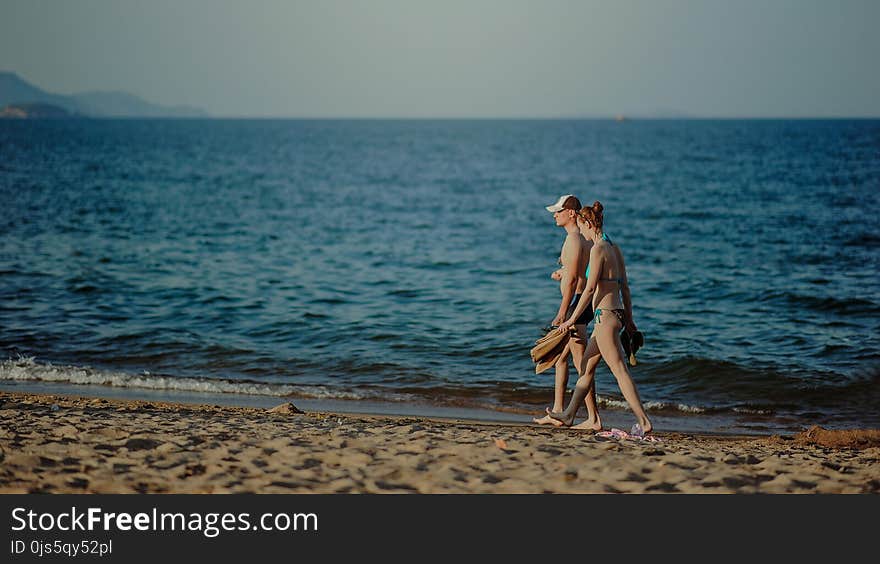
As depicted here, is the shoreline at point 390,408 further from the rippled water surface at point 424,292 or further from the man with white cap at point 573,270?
the man with white cap at point 573,270

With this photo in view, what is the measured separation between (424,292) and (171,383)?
7411 millimetres

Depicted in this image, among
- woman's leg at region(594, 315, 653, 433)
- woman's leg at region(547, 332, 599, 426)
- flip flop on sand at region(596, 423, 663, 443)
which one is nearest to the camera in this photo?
woman's leg at region(594, 315, 653, 433)

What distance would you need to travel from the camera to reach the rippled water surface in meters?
11.2

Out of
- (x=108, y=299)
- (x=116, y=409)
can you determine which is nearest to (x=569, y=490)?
(x=116, y=409)

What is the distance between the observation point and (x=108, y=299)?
15852 mm

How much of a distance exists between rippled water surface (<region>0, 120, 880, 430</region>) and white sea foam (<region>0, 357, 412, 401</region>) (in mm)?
43

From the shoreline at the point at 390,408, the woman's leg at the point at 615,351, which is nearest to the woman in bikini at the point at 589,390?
the woman's leg at the point at 615,351

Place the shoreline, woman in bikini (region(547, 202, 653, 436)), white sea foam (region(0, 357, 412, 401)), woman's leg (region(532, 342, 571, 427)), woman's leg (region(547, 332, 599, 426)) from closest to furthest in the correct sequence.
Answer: woman in bikini (region(547, 202, 653, 436))
woman's leg (region(547, 332, 599, 426))
woman's leg (region(532, 342, 571, 427))
the shoreline
white sea foam (region(0, 357, 412, 401))

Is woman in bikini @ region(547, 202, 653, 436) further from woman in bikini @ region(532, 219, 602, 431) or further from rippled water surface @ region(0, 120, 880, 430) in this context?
rippled water surface @ region(0, 120, 880, 430)

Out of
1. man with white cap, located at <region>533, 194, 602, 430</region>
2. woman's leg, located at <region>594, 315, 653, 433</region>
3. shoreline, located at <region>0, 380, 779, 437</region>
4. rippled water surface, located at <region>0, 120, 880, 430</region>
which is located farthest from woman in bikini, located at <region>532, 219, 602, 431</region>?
rippled water surface, located at <region>0, 120, 880, 430</region>

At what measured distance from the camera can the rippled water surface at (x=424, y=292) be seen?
11.2 m

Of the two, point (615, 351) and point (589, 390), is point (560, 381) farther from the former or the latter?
point (615, 351)

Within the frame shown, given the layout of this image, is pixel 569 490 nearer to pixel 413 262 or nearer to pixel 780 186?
pixel 413 262

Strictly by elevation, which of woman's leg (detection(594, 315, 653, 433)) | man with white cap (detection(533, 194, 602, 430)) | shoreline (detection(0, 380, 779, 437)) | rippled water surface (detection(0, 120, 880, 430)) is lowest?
shoreline (detection(0, 380, 779, 437))
